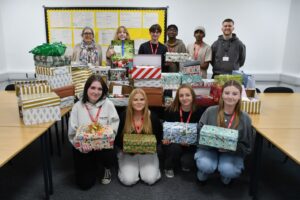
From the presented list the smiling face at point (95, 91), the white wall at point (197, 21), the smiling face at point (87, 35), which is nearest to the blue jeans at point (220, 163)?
the smiling face at point (95, 91)

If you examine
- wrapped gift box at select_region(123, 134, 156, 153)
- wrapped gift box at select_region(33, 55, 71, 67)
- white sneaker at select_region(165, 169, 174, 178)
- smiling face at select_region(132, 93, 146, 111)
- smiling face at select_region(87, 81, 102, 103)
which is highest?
wrapped gift box at select_region(33, 55, 71, 67)

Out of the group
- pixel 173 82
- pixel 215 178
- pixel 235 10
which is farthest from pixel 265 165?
pixel 235 10

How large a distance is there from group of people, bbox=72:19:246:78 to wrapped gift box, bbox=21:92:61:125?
1.28 m

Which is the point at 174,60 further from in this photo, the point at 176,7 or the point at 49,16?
the point at 49,16

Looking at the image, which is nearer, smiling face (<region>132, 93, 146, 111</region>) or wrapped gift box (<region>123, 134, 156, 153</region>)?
wrapped gift box (<region>123, 134, 156, 153</region>)

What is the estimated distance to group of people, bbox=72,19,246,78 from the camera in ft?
12.5

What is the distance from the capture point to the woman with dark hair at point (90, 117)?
2668 millimetres

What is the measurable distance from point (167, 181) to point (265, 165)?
1.29 meters

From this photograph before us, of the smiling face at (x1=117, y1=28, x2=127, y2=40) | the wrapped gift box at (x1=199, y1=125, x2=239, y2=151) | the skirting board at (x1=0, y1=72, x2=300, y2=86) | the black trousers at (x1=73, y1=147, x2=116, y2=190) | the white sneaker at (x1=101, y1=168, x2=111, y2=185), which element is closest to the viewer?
the wrapped gift box at (x1=199, y1=125, x2=239, y2=151)

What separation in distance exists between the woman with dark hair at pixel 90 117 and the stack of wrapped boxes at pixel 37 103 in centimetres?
19

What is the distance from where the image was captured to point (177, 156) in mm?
2926

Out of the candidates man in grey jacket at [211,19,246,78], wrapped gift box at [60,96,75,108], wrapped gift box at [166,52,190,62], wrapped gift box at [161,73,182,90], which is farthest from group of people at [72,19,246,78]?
wrapped gift box at [60,96,75,108]

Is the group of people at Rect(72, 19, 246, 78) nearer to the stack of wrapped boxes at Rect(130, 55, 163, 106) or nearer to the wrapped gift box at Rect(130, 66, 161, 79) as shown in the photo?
the stack of wrapped boxes at Rect(130, 55, 163, 106)

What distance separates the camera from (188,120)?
9.67 ft
